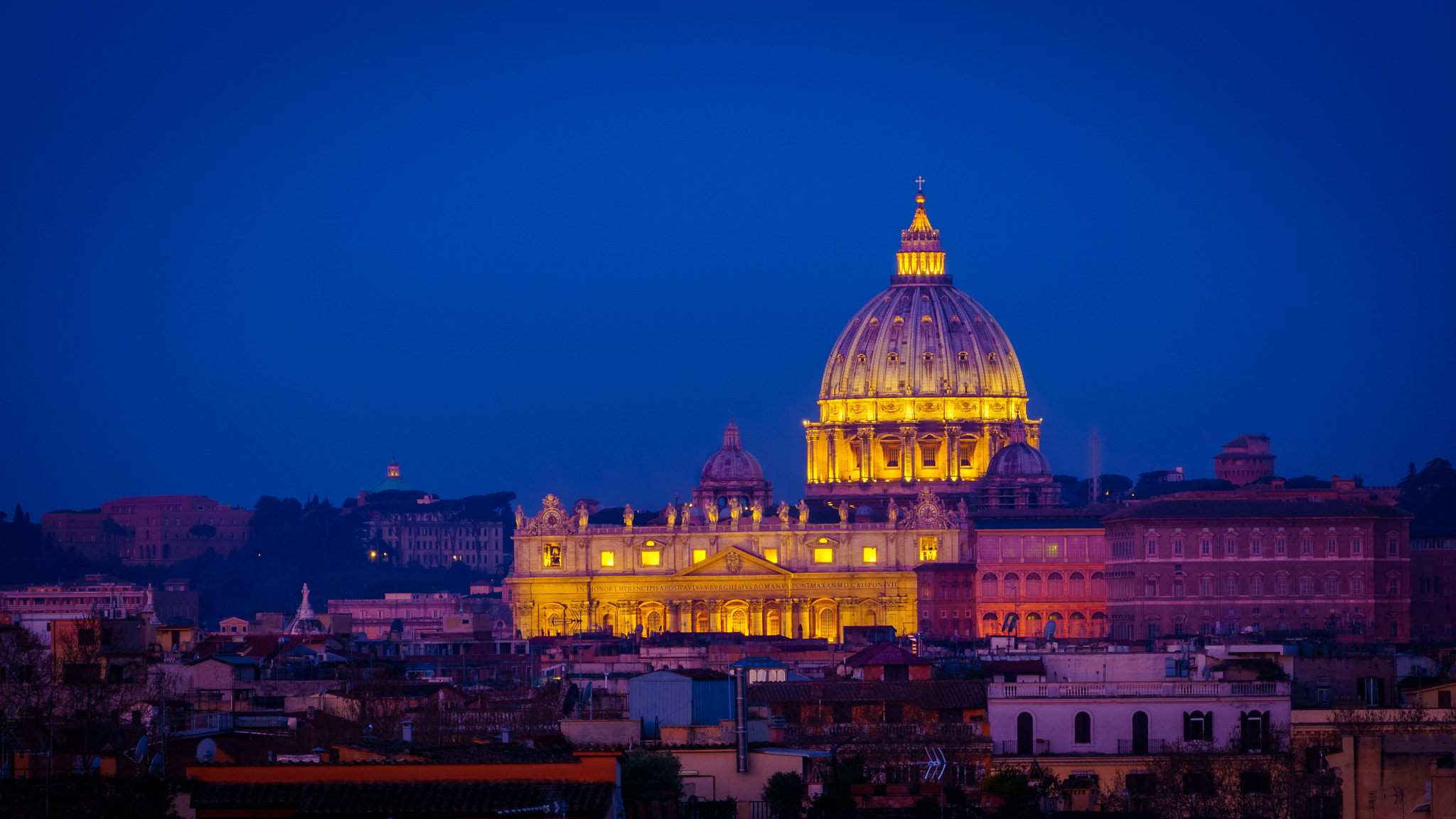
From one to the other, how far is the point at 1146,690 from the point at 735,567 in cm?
11995

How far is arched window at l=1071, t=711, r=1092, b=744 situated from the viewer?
5641 centimetres

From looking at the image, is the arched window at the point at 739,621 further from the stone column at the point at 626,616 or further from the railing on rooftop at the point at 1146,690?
the railing on rooftop at the point at 1146,690

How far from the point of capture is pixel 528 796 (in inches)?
1387

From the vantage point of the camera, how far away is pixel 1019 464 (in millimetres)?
190250

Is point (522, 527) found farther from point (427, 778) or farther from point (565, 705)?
point (427, 778)

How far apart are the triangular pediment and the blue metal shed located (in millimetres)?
118961

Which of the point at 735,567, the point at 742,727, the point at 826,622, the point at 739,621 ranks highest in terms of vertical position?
the point at 735,567

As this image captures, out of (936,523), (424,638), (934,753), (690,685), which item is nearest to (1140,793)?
(934,753)

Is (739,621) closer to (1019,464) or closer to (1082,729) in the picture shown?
(1019,464)

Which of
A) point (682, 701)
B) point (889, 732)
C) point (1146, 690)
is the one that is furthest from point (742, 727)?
point (1146, 690)

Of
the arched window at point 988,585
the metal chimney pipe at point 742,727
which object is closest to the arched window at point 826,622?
the arched window at point 988,585

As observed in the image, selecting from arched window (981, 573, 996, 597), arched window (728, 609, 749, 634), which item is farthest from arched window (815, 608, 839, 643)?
arched window (981, 573, 996, 597)

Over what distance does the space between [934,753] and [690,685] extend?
448 centimetres

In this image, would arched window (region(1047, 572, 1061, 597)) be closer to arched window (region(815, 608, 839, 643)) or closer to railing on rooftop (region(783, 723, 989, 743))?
arched window (region(815, 608, 839, 643))
